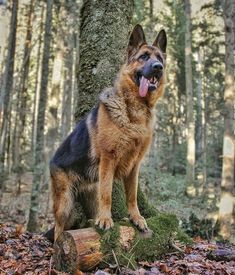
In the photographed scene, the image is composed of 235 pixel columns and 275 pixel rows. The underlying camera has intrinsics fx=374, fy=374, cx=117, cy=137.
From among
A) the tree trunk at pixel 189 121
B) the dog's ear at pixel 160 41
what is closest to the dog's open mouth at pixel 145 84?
the dog's ear at pixel 160 41

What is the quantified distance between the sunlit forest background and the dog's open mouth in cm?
208

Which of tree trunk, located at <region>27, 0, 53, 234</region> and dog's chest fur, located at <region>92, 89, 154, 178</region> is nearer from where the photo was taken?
dog's chest fur, located at <region>92, 89, 154, 178</region>

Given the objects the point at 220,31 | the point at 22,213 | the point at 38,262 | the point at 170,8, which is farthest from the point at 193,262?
the point at 170,8

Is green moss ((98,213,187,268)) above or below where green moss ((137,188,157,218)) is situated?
below

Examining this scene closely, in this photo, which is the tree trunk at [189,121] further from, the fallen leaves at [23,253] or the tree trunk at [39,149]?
the fallen leaves at [23,253]

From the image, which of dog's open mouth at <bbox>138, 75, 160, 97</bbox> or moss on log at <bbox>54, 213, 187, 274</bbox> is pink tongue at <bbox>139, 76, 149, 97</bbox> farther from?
moss on log at <bbox>54, 213, 187, 274</bbox>

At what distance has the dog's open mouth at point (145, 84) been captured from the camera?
4652 mm

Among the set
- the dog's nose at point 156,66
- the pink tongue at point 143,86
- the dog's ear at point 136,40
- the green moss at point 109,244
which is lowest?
the green moss at point 109,244

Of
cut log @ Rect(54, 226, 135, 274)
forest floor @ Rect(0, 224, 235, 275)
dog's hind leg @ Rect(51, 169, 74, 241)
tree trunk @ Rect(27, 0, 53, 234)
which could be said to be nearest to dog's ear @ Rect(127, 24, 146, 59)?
dog's hind leg @ Rect(51, 169, 74, 241)

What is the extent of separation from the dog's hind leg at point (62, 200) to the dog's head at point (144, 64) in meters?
1.58

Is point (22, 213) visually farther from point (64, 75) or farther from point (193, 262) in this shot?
point (64, 75)

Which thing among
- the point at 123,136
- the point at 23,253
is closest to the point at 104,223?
the point at 123,136

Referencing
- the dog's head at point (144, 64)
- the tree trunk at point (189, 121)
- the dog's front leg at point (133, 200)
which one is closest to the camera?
the dog's head at point (144, 64)

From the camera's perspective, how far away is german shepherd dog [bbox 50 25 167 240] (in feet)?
14.9
